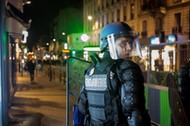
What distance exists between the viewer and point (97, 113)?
3.42m

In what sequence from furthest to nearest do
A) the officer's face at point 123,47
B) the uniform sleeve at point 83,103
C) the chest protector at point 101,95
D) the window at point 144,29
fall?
the window at point 144,29 < the uniform sleeve at point 83,103 < the officer's face at point 123,47 < the chest protector at point 101,95

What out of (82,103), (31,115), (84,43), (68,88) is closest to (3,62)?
(68,88)

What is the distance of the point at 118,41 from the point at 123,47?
0.08 m

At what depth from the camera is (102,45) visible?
141 inches

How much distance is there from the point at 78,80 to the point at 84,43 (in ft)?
49.4

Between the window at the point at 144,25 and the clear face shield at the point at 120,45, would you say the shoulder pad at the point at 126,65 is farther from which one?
the window at the point at 144,25

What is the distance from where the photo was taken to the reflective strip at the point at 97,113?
334cm

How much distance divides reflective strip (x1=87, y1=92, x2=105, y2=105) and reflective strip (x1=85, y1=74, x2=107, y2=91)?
6 cm

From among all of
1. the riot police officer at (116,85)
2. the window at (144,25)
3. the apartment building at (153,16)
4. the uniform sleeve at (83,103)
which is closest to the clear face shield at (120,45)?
the riot police officer at (116,85)

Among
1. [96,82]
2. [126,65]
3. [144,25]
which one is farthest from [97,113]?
[144,25]

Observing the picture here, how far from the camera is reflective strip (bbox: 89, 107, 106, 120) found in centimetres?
334

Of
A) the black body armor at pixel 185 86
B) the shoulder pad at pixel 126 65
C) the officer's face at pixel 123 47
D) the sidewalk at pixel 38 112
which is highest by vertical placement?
the officer's face at pixel 123 47

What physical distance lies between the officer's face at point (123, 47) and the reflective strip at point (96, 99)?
1.40 feet

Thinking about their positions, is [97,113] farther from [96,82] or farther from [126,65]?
[126,65]
